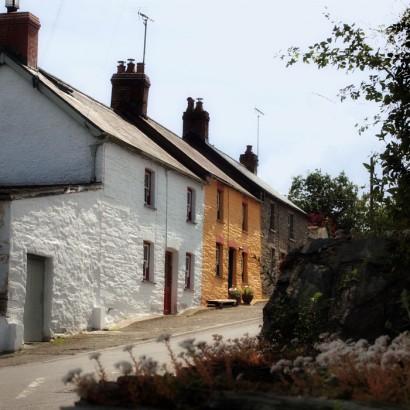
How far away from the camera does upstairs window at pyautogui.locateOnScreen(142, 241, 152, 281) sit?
29.6 meters

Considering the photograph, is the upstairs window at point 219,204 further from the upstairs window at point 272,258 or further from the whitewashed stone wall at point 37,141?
the whitewashed stone wall at point 37,141

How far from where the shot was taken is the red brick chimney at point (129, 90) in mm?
36000

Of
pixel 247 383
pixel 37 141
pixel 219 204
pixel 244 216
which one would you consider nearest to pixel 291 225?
pixel 244 216

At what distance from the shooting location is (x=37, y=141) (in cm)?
2742

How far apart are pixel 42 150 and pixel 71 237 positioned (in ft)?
14.3

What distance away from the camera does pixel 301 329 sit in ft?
35.3

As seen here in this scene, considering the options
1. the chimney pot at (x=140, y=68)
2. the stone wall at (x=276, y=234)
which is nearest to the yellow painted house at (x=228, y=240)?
the stone wall at (x=276, y=234)

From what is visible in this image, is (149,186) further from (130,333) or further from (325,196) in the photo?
(325,196)

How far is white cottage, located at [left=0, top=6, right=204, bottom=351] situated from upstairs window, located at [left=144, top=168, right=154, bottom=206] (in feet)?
0.13

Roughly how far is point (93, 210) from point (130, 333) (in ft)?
13.0

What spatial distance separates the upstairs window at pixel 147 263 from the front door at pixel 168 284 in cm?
162

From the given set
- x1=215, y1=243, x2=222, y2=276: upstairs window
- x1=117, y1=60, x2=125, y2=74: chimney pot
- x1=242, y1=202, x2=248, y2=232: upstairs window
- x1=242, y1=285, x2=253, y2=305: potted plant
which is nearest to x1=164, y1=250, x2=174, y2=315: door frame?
x1=215, y1=243, x2=222, y2=276: upstairs window

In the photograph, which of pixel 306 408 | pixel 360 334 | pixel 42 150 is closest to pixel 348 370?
pixel 306 408

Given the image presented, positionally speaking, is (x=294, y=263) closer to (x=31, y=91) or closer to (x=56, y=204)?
(x=56, y=204)
